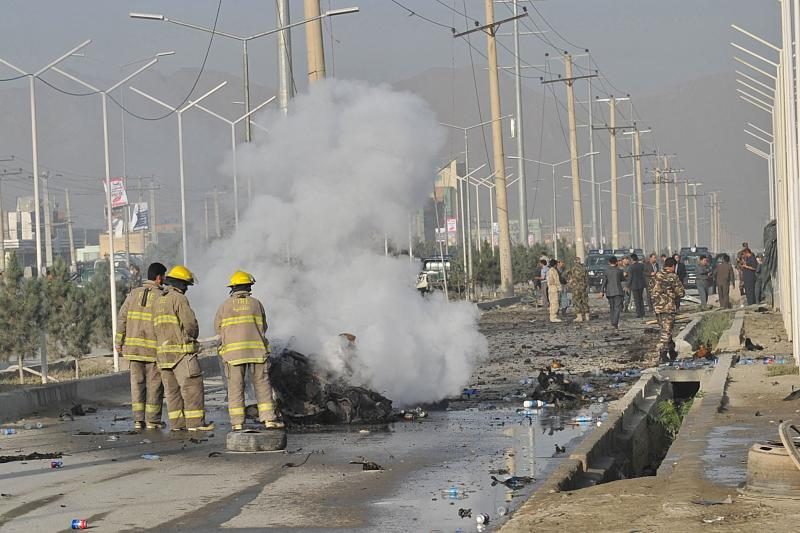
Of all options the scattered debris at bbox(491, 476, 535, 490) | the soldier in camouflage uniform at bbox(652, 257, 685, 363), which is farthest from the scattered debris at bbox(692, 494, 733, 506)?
the soldier in camouflage uniform at bbox(652, 257, 685, 363)

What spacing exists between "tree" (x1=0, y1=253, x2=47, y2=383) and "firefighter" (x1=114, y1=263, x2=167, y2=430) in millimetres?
7168

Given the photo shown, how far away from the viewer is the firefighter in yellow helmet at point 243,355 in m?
16.8

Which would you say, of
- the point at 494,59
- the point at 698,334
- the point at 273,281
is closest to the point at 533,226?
the point at 494,59

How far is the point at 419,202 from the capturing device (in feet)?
76.8

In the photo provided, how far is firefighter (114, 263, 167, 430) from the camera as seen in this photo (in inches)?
703

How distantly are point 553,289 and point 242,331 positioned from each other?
2704 cm

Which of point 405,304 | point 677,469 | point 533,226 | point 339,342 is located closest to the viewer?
point 677,469

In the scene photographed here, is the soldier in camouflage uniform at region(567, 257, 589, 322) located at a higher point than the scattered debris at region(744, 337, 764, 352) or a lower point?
higher

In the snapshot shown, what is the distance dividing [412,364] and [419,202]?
4.15m

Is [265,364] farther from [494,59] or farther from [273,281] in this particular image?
[494,59]

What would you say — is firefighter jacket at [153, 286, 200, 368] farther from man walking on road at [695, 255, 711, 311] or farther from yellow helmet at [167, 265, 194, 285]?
man walking on road at [695, 255, 711, 311]

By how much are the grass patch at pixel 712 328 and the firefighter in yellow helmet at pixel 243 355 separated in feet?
47.9

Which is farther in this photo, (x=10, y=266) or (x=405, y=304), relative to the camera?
(x=10, y=266)

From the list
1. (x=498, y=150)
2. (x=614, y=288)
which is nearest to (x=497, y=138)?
(x=498, y=150)
